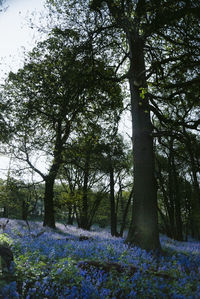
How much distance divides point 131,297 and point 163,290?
0.83m

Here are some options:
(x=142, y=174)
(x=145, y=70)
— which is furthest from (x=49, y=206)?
(x=145, y=70)

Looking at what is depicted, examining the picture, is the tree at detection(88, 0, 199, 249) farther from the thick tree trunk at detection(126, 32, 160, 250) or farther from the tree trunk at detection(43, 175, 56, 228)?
the tree trunk at detection(43, 175, 56, 228)

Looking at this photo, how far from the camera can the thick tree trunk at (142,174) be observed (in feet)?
23.3

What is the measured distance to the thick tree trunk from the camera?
23.3 feet

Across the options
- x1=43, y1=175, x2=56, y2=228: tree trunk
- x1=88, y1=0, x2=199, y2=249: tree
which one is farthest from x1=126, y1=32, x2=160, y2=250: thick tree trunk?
x1=43, y1=175, x2=56, y2=228: tree trunk

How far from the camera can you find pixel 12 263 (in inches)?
142

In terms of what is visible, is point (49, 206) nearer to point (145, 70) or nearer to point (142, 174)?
point (142, 174)

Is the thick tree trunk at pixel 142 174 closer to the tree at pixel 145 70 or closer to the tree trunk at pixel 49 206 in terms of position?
the tree at pixel 145 70

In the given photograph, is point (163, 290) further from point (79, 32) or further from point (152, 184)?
point (79, 32)

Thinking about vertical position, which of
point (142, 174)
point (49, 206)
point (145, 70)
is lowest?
point (49, 206)

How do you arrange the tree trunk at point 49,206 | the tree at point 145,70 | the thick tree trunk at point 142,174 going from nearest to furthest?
the tree at point 145,70
the thick tree trunk at point 142,174
the tree trunk at point 49,206

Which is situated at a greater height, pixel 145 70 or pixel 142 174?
pixel 145 70

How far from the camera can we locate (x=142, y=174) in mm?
7777

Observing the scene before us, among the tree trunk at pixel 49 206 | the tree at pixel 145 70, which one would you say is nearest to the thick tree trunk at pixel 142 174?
the tree at pixel 145 70
